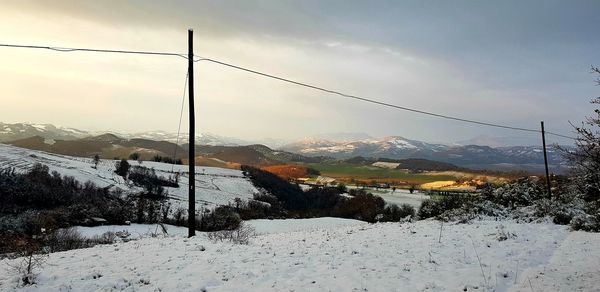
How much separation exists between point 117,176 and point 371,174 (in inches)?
3511

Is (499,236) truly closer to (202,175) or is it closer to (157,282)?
(157,282)

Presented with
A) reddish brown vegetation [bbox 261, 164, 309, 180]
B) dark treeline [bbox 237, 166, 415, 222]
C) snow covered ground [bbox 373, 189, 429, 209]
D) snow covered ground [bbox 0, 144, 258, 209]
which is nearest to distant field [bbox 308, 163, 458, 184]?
reddish brown vegetation [bbox 261, 164, 309, 180]

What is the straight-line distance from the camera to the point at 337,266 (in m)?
12.9

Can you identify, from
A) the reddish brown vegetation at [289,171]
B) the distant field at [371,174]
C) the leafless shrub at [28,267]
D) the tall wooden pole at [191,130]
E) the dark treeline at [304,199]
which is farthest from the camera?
the reddish brown vegetation at [289,171]

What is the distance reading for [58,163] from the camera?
9094 cm

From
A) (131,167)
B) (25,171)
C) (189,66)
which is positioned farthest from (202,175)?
(189,66)

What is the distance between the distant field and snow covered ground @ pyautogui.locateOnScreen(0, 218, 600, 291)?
102574 millimetres

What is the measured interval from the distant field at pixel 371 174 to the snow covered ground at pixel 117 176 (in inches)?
1766

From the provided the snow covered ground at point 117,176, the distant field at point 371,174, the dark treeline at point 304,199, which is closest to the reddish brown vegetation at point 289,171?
the distant field at point 371,174

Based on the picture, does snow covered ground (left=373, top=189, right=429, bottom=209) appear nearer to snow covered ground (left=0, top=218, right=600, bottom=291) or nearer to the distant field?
the distant field

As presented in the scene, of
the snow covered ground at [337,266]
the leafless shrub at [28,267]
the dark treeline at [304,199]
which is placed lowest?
the dark treeline at [304,199]

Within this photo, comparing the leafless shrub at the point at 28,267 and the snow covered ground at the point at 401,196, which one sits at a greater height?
the leafless shrub at the point at 28,267

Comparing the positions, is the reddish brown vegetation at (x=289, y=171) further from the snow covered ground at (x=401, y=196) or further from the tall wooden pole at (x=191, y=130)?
the tall wooden pole at (x=191, y=130)

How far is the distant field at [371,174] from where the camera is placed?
127512 millimetres
